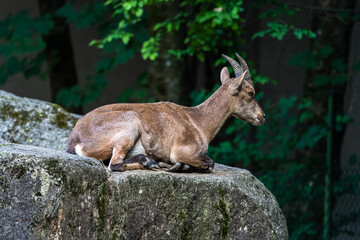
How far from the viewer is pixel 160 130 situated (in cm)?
565

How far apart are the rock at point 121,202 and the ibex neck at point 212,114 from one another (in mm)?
408

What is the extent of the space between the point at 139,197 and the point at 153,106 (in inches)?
44.5

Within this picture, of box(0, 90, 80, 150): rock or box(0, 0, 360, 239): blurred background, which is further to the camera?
box(0, 0, 360, 239): blurred background

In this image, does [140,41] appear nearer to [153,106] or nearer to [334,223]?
[334,223]

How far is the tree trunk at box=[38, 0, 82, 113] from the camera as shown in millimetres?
11672

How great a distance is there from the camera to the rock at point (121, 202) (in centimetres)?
435

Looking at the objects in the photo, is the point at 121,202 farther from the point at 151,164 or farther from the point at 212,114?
the point at 212,114

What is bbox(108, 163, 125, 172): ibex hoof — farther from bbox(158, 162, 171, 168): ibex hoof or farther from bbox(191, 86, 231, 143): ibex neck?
bbox(191, 86, 231, 143): ibex neck

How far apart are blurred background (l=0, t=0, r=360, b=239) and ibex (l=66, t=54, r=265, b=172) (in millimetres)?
2517

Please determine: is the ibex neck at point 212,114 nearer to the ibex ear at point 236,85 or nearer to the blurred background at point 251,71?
the ibex ear at point 236,85

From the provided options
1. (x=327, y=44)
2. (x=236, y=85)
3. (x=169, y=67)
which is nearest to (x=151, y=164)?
(x=236, y=85)

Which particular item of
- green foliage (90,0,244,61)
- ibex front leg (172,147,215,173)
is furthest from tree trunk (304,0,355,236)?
ibex front leg (172,147,215,173)

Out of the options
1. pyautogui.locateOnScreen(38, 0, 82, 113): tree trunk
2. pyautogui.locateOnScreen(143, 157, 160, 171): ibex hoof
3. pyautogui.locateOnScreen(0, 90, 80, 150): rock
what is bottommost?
pyautogui.locateOnScreen(38, 0, 82, 113): tree trunk

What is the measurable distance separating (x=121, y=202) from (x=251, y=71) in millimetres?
4255
